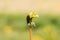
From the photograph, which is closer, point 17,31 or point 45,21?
point 17,31

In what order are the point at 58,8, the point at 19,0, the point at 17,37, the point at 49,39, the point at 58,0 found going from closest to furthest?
the point at 49,39
the point at 17,37
the point at 58,8
the point at 58,0
the point at 19,0

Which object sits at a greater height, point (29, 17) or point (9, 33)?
point (29, 17)

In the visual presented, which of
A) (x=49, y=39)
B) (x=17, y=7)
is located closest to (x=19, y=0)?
(x=17, y=7)

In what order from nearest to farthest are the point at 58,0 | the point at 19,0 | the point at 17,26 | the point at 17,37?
1. the point at 17,37
2. the point at 17,26
3. the point at 58,0
4. the point at 19,0

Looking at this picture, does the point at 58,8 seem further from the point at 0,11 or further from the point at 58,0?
the point at 0,11

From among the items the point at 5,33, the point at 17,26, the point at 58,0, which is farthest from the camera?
the point at 58,0

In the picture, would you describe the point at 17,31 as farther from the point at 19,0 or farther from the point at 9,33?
the point at 19,0

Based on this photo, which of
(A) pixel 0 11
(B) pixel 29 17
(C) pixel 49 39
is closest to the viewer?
(B) pixel 29 17

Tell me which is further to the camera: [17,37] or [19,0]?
[19,0]

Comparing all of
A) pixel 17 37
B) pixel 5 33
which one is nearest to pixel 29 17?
pixel 17 37
